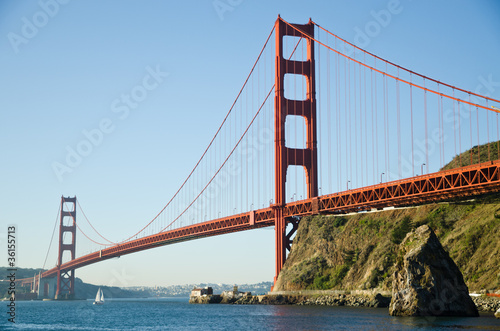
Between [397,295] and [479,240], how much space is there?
17.8 metres

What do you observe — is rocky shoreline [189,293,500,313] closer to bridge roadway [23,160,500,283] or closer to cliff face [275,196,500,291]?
cliff face [275,196,500,291]

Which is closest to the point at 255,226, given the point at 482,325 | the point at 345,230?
the point at 345,230

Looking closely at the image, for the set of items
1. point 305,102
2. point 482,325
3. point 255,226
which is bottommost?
point 482,325

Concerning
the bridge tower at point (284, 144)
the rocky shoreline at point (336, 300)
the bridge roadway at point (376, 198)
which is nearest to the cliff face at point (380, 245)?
the rocky shoreline at point (336, 300)

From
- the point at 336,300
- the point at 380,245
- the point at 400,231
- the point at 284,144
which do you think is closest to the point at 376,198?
the point at 380,245

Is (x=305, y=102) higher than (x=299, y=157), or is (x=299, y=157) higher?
(x=305, y=102)

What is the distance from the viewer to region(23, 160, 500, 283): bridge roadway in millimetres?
64625

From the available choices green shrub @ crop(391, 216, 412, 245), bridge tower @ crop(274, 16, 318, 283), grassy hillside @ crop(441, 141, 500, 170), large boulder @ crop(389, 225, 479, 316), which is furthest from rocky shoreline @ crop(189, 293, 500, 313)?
grassy hillside @ crop(441, 141, 500, 170)

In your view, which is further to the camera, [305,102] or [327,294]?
[305,102]

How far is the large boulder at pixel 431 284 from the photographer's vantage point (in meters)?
49.1

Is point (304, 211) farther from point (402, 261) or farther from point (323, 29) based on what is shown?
point (402, 261)

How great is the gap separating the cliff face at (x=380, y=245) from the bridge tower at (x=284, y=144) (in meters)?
2.93

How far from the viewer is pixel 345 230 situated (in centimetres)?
8512

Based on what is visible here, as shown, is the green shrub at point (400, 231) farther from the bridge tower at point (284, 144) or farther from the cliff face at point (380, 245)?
the bridge tower at point (284, 144)
